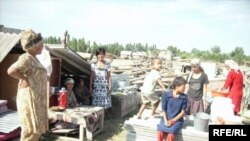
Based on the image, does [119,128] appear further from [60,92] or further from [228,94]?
[228,94]

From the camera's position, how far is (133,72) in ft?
54.7

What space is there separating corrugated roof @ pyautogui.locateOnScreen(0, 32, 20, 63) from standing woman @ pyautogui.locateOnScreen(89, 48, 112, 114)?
195 centimetres

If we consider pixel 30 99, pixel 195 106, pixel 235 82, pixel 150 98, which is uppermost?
pixel 30 99

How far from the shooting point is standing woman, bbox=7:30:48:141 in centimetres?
353

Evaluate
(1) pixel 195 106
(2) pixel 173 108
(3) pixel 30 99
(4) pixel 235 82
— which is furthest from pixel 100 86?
(3) pixel 30 99

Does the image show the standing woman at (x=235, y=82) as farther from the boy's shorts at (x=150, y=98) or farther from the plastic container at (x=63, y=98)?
the plastic container at (x=63, y=98)

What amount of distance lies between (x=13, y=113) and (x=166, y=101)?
3.29 meters

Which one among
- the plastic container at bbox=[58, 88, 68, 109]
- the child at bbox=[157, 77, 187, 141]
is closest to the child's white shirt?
the child at bbox=[157, 77, 187, 141]

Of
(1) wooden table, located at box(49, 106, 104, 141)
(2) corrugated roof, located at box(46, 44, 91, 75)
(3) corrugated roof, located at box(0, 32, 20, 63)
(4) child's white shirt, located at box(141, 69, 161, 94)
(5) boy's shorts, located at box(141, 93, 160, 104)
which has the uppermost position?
(3) corrugated roof, located at box(0, 32, 20, 63)

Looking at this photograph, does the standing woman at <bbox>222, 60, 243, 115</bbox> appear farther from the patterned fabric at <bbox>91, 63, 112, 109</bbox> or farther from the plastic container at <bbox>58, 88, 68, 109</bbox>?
the plastic container at <bbox>58, 88, 68, 109</bbox>

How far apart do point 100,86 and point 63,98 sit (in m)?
1.14

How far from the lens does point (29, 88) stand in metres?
3.57

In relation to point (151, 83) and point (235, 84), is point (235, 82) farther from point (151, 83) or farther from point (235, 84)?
point (151, 83)

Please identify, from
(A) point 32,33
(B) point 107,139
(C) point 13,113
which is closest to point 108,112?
(B) point 107,139
